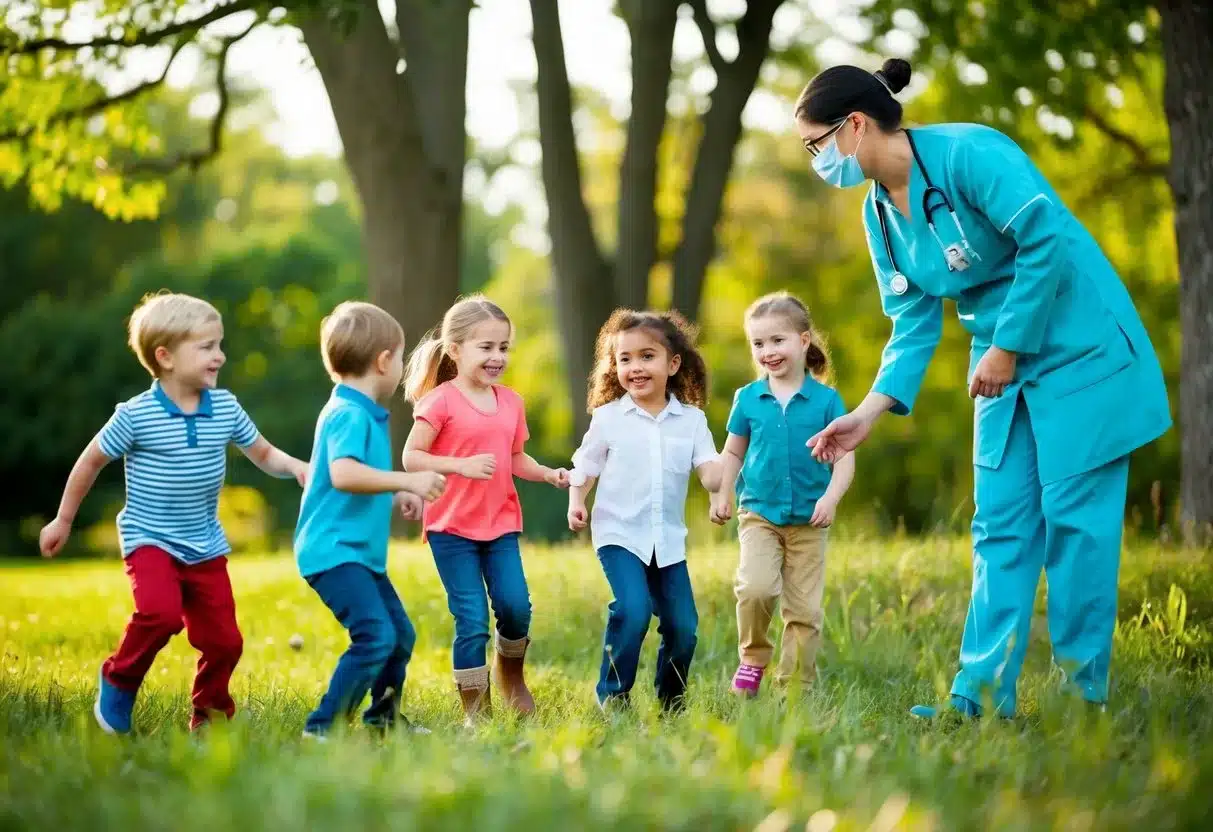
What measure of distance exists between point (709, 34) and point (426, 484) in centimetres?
934

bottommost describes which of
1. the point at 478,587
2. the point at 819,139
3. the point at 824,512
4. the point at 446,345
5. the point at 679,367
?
the point at 478,587

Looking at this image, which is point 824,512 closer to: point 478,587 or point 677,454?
point 677,454

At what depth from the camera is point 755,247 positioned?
25.9 m

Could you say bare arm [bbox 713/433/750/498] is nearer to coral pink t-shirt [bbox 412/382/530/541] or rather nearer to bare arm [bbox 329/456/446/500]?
coral pink t-shirt [bbox 412/382/530/541]

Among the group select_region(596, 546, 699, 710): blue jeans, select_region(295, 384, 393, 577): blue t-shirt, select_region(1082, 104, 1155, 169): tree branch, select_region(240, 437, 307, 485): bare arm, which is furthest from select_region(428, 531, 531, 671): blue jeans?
select_region(1082, 104, 1155, 169): tree branch

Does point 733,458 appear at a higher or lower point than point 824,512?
higher

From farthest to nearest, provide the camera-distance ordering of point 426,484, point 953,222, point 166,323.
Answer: point 166,323
point 953,222
point 426,484

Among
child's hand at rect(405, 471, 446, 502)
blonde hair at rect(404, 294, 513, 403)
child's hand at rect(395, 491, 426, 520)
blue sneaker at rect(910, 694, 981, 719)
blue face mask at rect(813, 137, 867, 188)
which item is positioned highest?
blue face mask at rect(813, 137, 867, 188)

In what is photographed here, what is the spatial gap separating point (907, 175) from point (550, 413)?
2476cm

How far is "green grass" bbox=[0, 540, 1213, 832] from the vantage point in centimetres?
290

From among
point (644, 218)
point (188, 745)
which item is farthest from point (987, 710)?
point (644, 218)

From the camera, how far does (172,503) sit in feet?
15.1

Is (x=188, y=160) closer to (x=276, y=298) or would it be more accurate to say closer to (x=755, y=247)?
(x=755, y=247)

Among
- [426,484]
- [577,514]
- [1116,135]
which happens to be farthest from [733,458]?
[1116,135]
